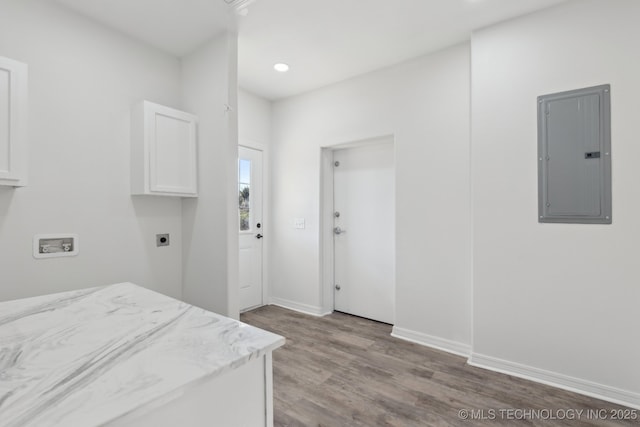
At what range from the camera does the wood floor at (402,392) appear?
71.1 inches

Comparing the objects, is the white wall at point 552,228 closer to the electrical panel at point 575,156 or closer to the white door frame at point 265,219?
the electrical panel at point 575,156

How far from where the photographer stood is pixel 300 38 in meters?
2.64

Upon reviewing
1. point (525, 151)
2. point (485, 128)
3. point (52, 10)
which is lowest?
point (525, 151)

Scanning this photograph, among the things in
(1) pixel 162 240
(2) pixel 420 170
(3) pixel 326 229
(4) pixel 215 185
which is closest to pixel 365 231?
(3) pixel 326 229

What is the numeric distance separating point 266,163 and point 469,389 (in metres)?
3.16

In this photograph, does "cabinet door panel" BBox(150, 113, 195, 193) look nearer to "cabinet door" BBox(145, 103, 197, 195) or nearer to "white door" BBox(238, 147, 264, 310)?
"cabinet door" BBox(145, 103, 197, 195)

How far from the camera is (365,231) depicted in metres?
3.48

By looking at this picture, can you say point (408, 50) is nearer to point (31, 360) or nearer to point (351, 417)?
point (351, 417)

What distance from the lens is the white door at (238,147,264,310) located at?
3.73m

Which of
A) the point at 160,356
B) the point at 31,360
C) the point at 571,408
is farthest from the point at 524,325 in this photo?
the point at 31,360

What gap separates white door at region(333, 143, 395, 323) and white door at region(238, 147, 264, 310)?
0.99 metres

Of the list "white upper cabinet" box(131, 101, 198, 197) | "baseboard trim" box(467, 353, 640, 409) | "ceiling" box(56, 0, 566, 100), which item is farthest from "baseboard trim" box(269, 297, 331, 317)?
"ceiling" box(56, 0, 566, 100)

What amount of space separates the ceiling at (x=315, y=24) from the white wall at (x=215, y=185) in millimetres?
219

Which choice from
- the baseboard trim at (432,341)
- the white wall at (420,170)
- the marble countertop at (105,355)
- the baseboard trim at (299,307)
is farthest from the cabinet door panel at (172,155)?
the baseboard trim at (432,341)
